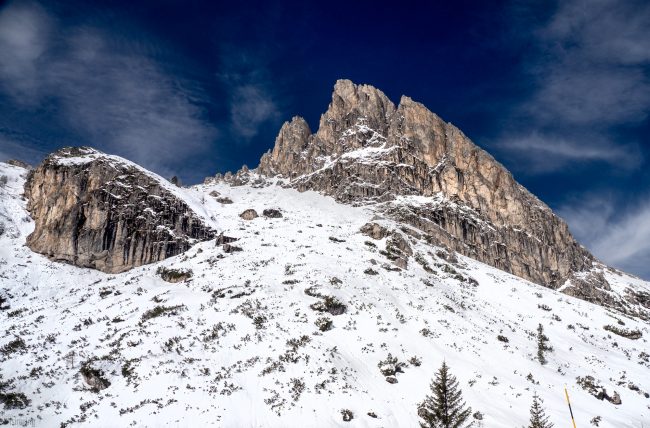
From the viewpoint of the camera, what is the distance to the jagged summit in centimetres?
7988

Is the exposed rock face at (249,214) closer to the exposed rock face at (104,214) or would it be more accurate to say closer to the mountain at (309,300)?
the mountain at (309,300)

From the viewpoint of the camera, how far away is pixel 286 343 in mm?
27609

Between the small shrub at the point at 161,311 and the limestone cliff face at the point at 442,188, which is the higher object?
the limestone cliff face at the point at 442,188

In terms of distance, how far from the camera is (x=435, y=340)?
31375 mm

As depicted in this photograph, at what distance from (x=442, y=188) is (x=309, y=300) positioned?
6136 cm

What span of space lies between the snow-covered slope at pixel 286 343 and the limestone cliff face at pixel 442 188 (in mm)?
23603

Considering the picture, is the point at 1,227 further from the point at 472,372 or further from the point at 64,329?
the point at 472,372

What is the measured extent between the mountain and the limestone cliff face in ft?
1.73

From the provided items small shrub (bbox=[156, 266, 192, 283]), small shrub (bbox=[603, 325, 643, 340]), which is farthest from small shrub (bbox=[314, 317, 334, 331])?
small shrub (bbox=[603, 325, 643, 340])

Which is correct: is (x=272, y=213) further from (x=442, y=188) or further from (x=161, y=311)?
(x=161, y=311)

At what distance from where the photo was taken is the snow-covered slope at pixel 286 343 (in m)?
21.8

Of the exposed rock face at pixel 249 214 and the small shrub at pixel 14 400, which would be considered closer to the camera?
the small shrub at pixel 14 400

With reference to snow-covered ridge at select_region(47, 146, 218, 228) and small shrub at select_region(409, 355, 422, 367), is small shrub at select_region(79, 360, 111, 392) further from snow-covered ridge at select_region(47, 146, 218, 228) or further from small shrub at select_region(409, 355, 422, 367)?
snow-covered ridge at select_region(47, 146, 218, 228)

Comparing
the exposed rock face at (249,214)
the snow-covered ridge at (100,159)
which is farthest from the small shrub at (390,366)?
the exposed rock face at (249,214)
